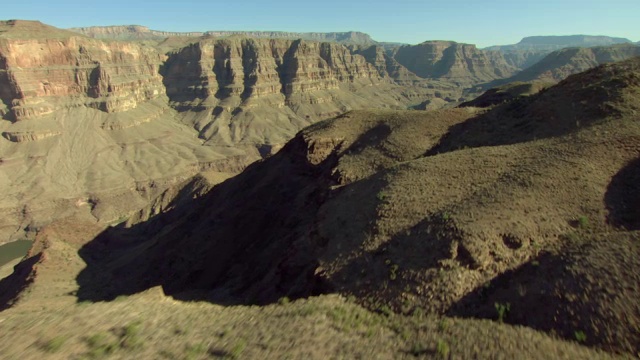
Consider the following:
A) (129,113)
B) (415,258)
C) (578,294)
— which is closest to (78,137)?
(129,113)

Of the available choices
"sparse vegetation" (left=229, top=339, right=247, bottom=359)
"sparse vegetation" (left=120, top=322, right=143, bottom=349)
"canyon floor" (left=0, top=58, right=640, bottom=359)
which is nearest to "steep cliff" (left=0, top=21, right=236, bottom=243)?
"canyon floor" (left=0, top=58, right=640, bottom=359)

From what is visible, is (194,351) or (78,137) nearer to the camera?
(194,351)

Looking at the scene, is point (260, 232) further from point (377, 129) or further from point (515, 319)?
point (515, 319)

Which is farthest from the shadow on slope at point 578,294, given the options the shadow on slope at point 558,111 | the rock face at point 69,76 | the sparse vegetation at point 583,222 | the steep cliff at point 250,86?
the rock face at point 69,76

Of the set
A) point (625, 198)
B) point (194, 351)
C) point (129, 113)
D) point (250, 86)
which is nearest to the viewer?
point (194, 351)

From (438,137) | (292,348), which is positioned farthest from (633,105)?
(292,348)

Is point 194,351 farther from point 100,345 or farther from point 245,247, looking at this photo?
point 245,247

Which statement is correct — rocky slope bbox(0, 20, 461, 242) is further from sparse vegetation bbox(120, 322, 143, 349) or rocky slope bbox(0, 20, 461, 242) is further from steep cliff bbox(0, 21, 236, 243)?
sparse vegetation bbox(120, 322, 143, 349)
